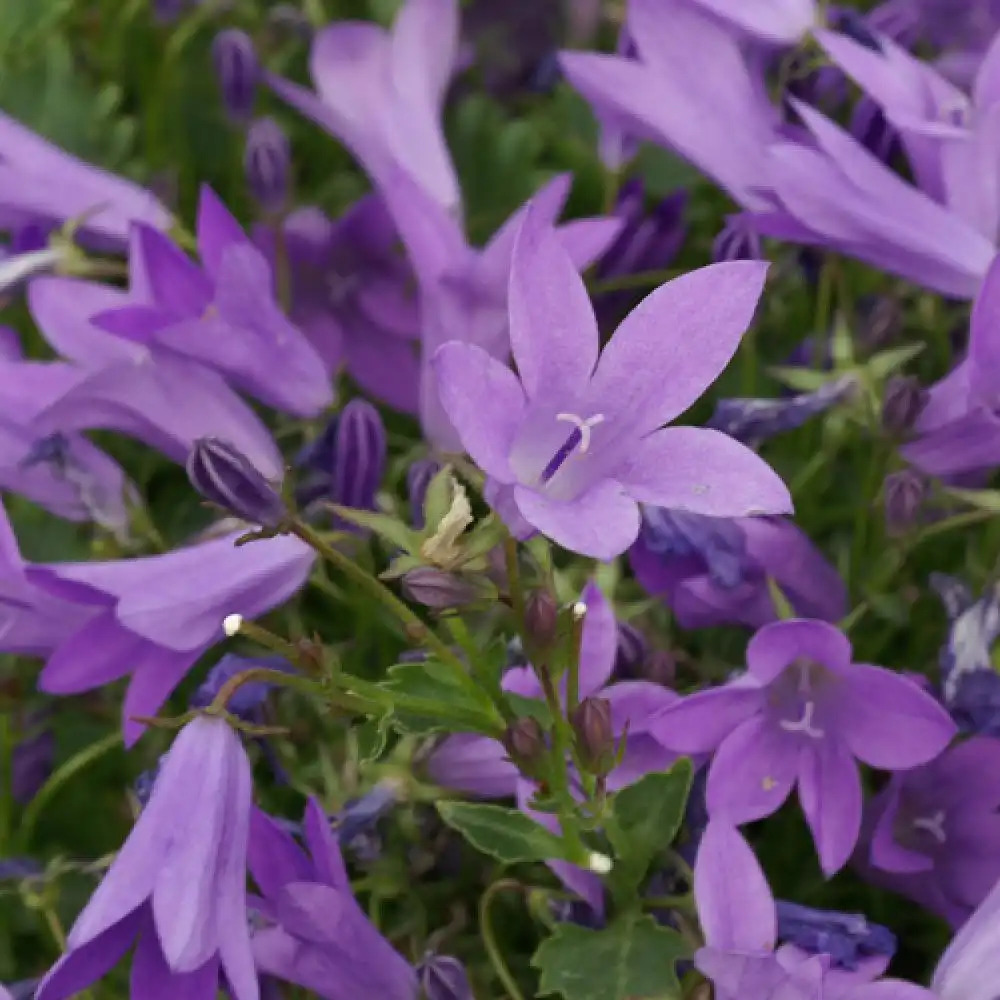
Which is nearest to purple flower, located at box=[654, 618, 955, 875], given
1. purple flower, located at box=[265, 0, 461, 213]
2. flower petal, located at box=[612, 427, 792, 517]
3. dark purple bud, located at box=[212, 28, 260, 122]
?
flower petal, located at box=[612, 427, 792, 517]

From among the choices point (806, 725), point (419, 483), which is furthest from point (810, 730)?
point (419, 483)

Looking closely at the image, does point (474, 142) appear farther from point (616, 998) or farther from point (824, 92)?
point (616, 998)

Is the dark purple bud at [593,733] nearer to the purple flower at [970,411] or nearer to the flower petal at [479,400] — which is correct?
the flower petal at [479,400]

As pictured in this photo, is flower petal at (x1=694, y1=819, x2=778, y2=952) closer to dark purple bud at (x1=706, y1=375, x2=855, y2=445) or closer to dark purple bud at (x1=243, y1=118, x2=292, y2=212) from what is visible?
dark purple bud at (x1=706, y1=375, x2=855, y2=445)

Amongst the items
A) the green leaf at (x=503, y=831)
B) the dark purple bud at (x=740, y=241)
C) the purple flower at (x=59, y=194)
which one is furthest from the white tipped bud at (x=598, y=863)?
the purple flower at (x=59, y=194)

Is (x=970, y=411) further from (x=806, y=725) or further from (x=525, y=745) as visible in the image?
(x=525, y=745)
